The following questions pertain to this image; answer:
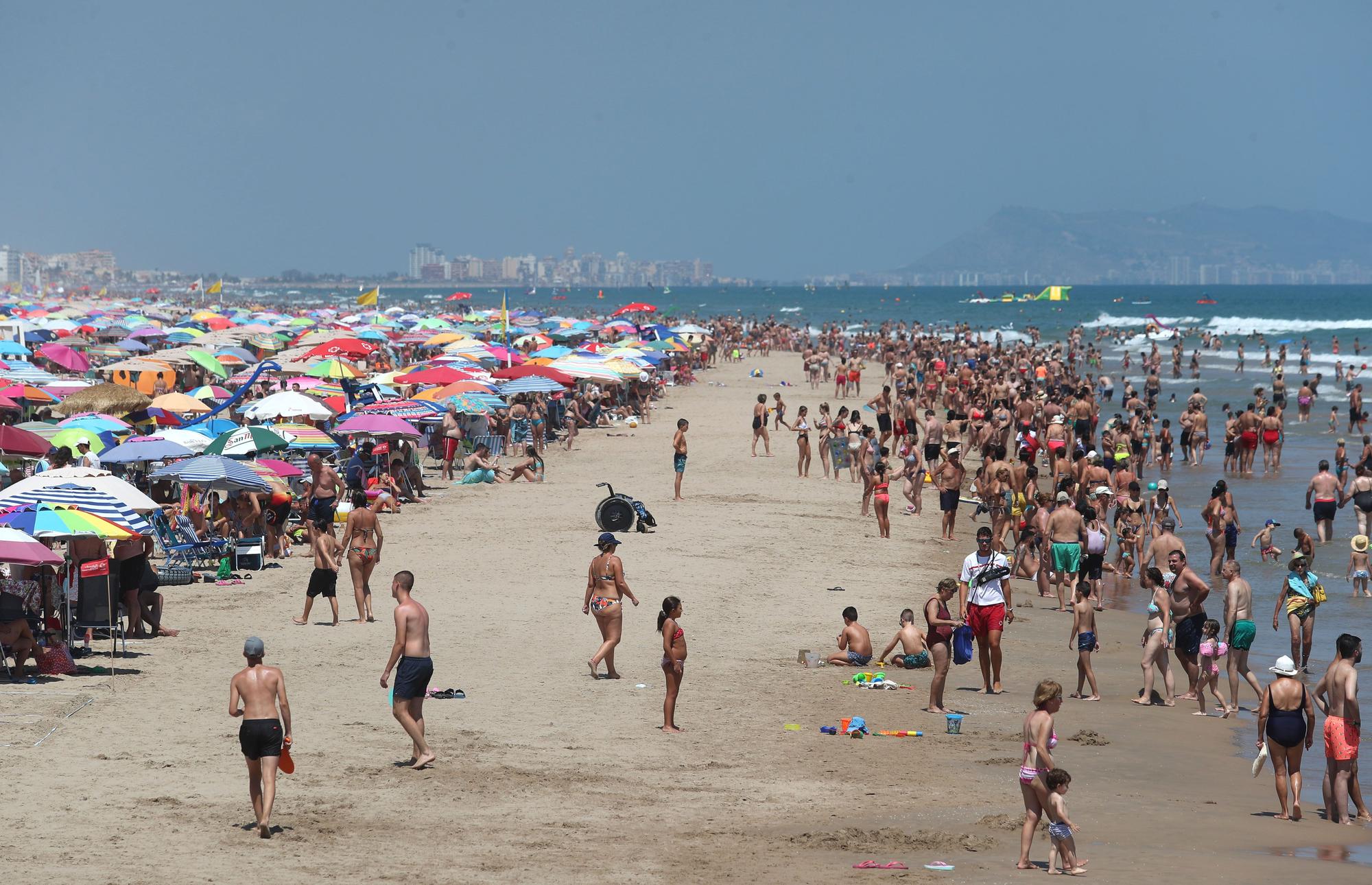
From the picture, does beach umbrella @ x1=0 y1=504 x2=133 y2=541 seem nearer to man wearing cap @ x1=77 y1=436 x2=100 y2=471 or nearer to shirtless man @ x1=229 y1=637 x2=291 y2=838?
man wearing cap @ x1=77 y1=436 x2=100 y2=471

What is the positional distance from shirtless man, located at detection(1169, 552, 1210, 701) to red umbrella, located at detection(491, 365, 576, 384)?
16.6 meters

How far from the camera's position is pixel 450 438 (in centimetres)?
2186

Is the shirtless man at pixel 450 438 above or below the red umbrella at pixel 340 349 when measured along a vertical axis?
below

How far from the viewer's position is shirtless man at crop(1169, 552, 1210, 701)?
10.6 metres

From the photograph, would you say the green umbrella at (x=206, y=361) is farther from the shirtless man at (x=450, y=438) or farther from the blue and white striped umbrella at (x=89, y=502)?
the blue and white striped umbrella at (x=89, y=502)

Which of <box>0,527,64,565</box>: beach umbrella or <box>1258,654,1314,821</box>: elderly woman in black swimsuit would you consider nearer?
<box>1258,654,1314,821</box>: elderly woman in black swimsuit

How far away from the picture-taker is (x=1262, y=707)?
8258 millimetres

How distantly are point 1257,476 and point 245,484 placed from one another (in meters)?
17.8

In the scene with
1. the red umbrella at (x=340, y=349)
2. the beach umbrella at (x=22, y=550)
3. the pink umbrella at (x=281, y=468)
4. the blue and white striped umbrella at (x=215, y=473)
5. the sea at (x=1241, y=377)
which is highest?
the red umbrella at (x=340, y=349)

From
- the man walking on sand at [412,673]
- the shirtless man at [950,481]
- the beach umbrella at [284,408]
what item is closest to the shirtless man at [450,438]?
the beach umbrella at [284,408]

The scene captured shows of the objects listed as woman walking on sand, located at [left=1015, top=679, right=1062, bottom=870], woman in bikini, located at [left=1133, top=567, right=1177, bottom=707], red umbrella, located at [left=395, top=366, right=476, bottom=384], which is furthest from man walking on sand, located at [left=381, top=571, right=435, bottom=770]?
red umbrella, located at [left=395, top=366, right=476, bottom=384]

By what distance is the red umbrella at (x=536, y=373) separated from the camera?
2650 cm

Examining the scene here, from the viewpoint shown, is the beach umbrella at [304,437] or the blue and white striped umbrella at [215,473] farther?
the beach umbrella at [304,437]

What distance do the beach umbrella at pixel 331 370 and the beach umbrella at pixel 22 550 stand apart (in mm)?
17919
